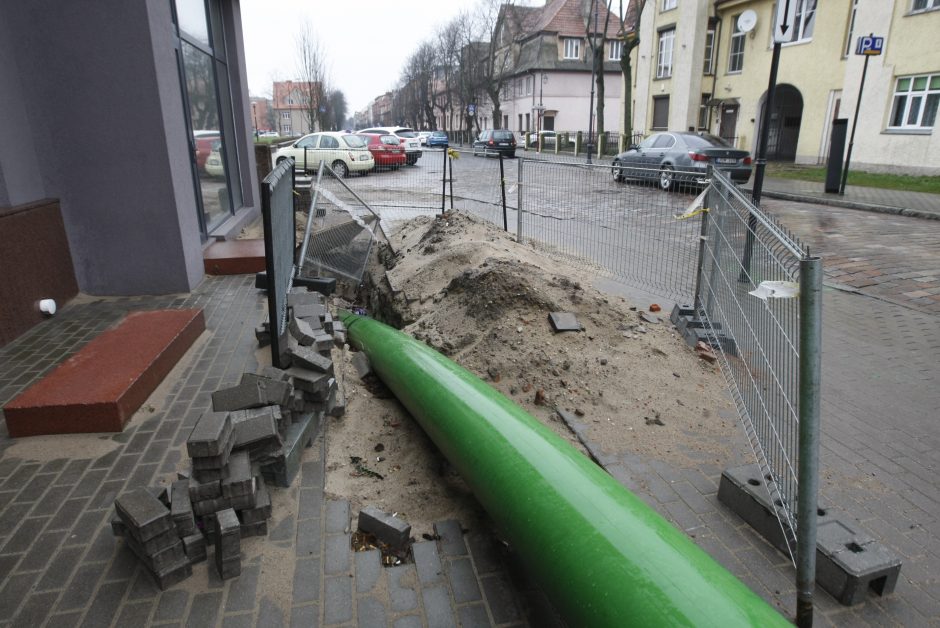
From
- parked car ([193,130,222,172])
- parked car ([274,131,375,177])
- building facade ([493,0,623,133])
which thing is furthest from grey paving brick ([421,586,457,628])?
building facade ([493,0,623,133])

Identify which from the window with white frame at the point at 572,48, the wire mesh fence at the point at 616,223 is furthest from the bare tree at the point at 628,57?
the wire mesh fence at the point at 616,223

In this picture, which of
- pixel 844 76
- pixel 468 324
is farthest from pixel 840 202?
pixel 468 324

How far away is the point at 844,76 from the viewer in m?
21.8

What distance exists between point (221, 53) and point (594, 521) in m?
11.4

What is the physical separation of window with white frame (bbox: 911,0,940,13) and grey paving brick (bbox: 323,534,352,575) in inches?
918

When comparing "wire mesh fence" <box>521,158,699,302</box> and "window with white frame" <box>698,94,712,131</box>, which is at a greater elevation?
"window with white frame" <box>698,94,712,131</box>

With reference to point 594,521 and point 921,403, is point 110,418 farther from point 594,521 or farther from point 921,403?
point 921,403

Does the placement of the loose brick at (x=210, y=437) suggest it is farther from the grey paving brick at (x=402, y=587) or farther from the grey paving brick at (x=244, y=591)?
the grey paving brick at (x=402, y=587)

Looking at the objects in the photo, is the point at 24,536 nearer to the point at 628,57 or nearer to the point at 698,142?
the point at 698,142

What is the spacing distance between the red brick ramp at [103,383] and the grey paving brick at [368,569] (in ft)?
6.57

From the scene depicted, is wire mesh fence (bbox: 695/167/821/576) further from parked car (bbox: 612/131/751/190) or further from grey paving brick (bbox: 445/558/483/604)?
parked car (bbox: 612/131/751/190)

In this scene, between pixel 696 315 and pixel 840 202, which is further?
pixel 840 202

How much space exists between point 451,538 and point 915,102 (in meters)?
23.1

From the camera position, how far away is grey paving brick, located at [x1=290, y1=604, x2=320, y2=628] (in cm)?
239
